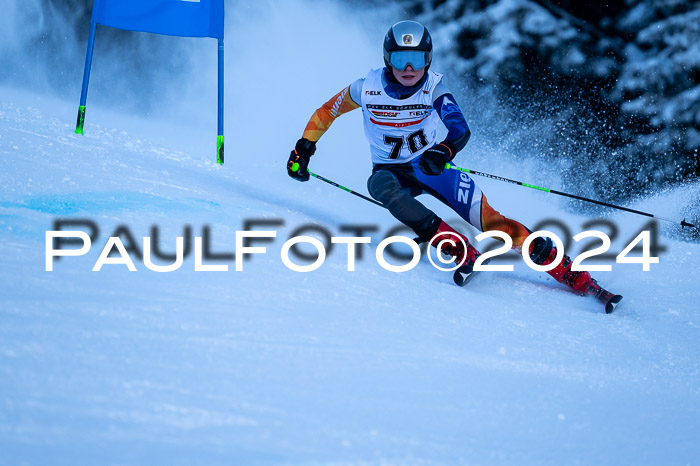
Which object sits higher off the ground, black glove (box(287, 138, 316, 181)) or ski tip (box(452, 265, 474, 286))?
black glove (box(287, 138, 316, 181))

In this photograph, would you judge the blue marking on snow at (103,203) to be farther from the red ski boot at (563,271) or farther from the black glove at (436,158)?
the red ski boot at (563,271)

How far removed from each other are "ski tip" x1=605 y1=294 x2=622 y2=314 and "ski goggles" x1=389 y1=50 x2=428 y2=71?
138cm

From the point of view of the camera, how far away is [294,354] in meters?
1.76

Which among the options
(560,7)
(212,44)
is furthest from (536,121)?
(212,44)

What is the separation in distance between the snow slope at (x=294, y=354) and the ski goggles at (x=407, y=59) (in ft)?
2.84

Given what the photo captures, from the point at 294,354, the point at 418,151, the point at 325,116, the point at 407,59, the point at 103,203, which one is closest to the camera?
the point at 294,354

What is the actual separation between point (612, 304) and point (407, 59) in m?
1.46

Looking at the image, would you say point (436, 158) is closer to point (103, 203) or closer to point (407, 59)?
point (407, 59)

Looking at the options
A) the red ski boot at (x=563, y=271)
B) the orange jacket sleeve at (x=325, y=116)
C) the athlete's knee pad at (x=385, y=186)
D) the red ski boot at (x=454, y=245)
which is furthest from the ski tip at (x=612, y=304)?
the orange jacket sleeve at (x=325, y=116)

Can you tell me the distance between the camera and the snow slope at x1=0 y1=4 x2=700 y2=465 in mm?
1380

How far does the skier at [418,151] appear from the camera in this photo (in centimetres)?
305

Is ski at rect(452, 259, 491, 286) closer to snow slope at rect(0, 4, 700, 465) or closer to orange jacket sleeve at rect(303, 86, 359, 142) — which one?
snow slope at rect(0, 4, 700, 465)

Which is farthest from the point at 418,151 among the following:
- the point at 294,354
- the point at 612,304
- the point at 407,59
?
the point at 294,354

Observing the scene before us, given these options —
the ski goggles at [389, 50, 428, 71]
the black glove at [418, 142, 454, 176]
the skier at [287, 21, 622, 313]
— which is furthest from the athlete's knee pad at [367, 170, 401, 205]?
the ski goggles at [389, 50, 428, 71]
